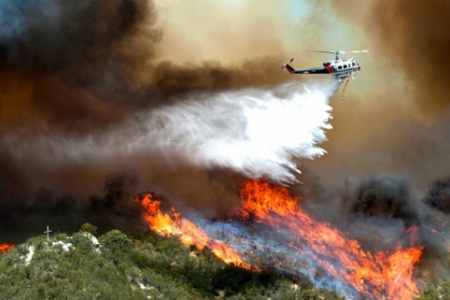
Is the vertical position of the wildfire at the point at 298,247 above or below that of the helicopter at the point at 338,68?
below

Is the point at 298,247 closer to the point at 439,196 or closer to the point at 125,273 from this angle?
the point at 439,196

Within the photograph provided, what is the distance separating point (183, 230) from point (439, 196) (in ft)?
83.2

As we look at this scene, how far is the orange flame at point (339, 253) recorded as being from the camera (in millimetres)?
84438

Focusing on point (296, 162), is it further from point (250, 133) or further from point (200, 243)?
point (200, 243)

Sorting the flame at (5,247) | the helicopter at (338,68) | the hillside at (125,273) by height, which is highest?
the helicopter at (338,68)

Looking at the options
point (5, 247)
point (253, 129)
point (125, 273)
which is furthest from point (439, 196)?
point (5, 247)

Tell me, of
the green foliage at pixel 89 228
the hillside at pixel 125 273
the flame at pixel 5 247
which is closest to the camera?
the hillside at pixel 125 273

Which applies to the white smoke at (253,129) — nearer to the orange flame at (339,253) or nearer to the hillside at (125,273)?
the orange flame at (339,253)

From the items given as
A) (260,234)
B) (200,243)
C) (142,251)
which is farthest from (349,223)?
(142,251)

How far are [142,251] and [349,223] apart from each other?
19979mm

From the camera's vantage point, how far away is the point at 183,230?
8831 cm

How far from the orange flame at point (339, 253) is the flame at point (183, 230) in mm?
4009

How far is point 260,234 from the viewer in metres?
86.2

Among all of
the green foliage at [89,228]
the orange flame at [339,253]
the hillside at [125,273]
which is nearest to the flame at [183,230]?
the hillside at [125,273]
